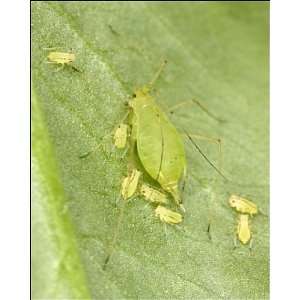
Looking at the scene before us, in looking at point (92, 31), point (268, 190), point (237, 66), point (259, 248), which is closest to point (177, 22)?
point (237, 66)

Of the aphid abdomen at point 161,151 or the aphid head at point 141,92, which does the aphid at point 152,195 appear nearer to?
the aphid abdomen at point 161,151

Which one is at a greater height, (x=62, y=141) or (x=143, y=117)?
(x=143, y=117)

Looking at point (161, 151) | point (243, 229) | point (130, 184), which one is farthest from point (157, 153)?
point (243, 229)

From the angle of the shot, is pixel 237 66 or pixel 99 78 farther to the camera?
pixel 237 66

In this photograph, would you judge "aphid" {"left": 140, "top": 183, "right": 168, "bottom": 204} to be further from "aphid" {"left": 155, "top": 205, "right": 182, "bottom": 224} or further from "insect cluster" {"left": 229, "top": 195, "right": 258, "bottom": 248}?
"insect cluster" {"left": 229, "top": 195, "right": 258, "bottom": 248}

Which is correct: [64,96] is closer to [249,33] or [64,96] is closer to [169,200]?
[169,200]
